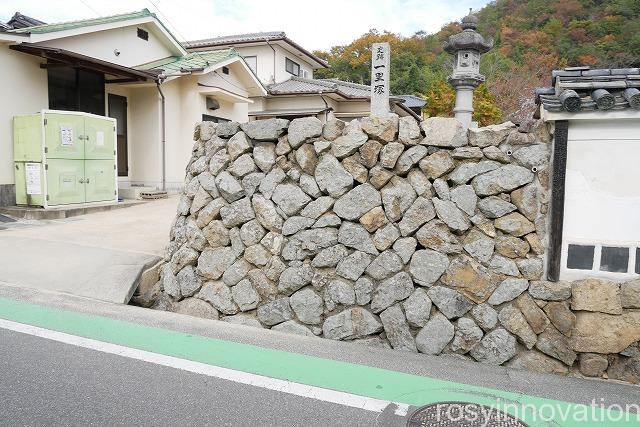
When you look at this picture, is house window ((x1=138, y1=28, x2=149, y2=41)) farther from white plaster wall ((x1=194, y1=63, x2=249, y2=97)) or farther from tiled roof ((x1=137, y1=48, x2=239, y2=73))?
white plaster wall ((x1=194, y1=63, x2=249, y2=97))

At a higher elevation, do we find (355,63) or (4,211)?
(355,63)

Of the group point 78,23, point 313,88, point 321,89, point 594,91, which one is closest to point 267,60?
point 313,88

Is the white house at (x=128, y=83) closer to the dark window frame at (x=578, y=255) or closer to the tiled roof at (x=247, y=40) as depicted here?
the tiled roof at (x=247, y=40)

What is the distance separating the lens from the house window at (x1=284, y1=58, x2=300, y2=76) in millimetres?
21359

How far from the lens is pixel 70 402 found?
296 centimetres

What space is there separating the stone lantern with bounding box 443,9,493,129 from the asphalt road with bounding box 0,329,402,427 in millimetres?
6307

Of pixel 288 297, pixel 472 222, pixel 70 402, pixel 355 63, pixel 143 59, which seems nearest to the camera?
pixel 70 402

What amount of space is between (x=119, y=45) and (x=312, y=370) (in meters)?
11.8

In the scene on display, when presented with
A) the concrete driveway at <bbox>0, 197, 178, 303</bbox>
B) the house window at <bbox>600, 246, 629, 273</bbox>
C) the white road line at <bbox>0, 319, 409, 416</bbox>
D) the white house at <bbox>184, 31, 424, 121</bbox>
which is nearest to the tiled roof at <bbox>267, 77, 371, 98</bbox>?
the white house at <bbox>184, 31, 424, 121</bbox>

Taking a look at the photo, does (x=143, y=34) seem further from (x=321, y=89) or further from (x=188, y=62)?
(x=321, y=89)

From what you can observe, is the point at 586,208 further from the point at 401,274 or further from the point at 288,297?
the point at 288,297

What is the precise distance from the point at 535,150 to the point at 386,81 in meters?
2.36

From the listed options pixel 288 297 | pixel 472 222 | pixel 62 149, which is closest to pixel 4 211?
pixel 62 149

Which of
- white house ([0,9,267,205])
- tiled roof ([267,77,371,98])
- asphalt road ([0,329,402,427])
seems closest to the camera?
asphalt road ([0,329,402,427])
